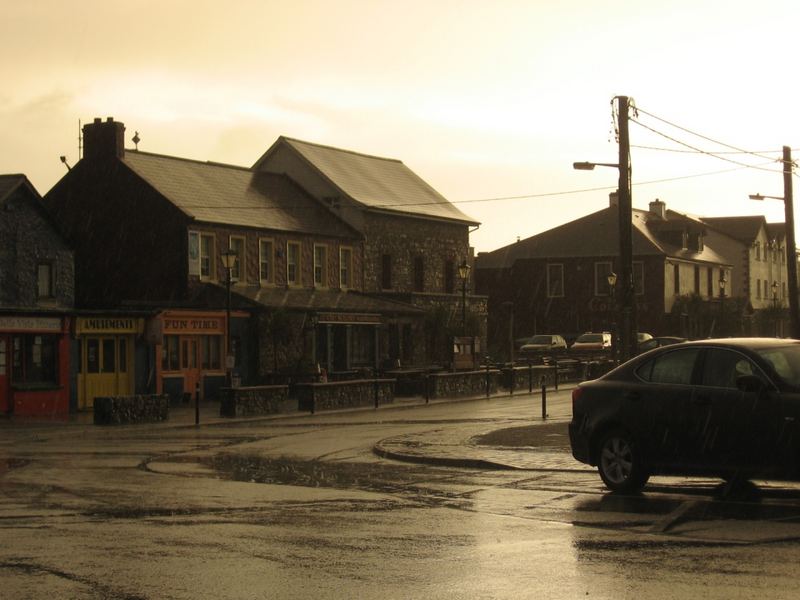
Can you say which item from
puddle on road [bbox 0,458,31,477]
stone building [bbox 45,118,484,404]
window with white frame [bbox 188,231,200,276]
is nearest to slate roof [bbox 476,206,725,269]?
stone building [bbox 45,118,484,404]

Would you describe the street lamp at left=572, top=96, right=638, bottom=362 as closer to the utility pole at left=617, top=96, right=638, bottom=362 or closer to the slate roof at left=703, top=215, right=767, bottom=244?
the utility pole at left=617, top=96, right=638, bottom=362

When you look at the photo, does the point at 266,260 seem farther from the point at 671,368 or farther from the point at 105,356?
the point at 671,368

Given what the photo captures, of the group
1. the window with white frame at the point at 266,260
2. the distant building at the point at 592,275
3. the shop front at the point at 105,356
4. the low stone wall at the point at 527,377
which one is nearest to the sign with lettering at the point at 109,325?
the shop front at the point at 105,356

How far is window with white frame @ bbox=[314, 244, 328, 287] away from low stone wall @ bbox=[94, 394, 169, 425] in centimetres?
2422

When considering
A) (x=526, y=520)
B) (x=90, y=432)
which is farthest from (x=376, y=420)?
(x=526, y=520)

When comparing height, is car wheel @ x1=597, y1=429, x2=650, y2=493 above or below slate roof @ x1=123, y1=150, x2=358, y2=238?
below

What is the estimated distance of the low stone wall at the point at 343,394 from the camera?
37219 millimetres

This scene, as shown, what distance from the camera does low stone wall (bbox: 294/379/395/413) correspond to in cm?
3722

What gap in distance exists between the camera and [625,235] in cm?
2616

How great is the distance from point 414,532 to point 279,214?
4617cm

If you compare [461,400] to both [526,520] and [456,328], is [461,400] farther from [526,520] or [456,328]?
[526,520]

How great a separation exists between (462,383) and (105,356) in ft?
40.0

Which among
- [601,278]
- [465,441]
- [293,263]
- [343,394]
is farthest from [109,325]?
[601,278]

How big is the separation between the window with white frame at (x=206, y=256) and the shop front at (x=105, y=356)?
8.43 m
